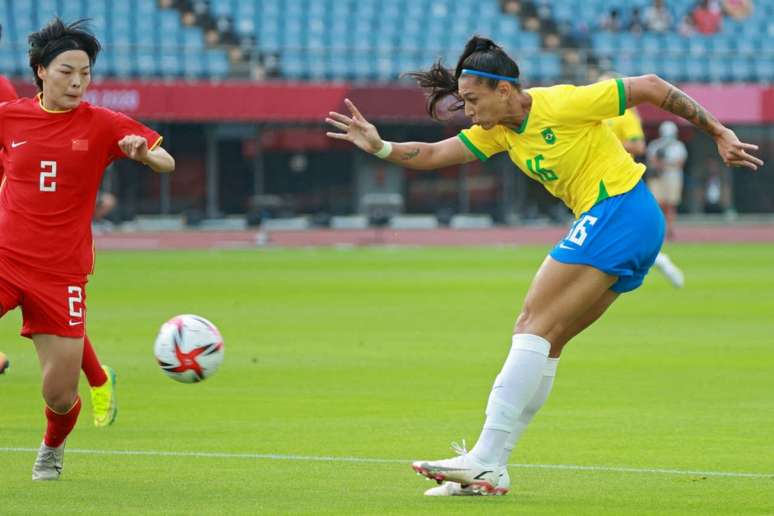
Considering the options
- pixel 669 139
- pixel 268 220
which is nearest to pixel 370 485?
pixel 669 139

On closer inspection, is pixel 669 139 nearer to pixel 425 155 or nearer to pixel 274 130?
pixel 274 130

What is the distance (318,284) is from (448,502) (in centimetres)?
1612

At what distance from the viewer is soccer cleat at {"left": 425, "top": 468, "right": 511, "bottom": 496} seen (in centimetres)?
767

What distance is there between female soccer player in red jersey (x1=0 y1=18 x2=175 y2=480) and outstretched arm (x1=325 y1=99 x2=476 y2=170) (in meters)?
0.95

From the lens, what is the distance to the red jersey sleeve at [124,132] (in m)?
8.18

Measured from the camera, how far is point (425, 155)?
8.43 m

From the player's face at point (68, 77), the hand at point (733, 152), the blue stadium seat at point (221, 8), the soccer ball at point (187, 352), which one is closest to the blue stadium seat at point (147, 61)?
the blue stadium seat at point (221, 8)

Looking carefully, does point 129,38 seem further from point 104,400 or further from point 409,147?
point 409,147

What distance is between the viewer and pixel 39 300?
7914 mm

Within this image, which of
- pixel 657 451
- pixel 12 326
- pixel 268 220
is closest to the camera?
pixel 657 451

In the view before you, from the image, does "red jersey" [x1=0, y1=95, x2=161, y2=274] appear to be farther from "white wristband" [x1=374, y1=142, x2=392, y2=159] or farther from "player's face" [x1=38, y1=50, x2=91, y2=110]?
"white wristband" [x1=374, y1=142, x2=392, y2=159]

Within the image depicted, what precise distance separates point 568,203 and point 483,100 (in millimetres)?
666

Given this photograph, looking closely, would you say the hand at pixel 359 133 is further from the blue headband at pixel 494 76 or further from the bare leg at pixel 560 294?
the bare leg at pixel 560 294

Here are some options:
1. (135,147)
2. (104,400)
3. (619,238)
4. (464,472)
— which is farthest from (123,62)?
(464,472)
